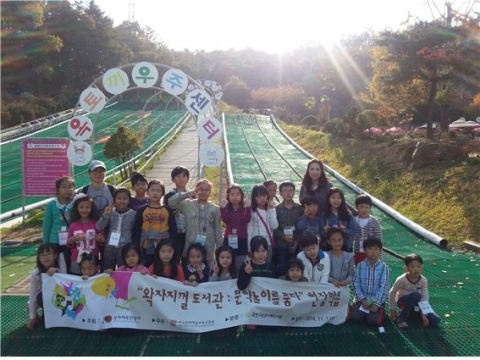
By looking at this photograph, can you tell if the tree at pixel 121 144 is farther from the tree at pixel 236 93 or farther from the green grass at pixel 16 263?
the tree at pixel 236 93

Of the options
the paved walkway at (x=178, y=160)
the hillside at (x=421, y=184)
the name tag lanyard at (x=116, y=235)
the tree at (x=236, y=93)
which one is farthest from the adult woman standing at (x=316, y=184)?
the tree at (x=236, y=93)

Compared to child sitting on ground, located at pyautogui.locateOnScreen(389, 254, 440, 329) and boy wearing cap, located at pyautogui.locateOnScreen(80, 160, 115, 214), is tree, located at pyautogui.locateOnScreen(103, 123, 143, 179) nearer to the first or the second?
boy wearing cap, located at pyautogui.locateOnScreen(80, 160, 115, 214)

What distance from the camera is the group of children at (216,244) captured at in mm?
4609

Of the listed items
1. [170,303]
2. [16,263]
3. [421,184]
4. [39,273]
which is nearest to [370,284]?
[170,303]

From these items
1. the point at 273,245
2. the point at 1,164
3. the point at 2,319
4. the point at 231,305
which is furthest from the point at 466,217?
the point at 1,164

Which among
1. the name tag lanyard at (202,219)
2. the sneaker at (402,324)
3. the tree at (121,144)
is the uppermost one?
the name tag lanyard at (202,219)

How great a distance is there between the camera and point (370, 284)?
4.74 meters

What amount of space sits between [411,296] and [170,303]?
2.36 m

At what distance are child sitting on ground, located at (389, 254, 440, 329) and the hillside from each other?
4.35 metres

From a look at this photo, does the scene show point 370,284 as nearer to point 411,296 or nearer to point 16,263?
point 411,296

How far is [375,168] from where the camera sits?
1393cm

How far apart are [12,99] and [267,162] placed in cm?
2409

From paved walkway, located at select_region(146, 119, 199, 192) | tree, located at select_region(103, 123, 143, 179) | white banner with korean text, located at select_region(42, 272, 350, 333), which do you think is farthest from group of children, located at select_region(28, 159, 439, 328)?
tree, located at select_region(103, 123, 143, 179)

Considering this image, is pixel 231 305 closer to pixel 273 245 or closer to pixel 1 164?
pixel 273 245
